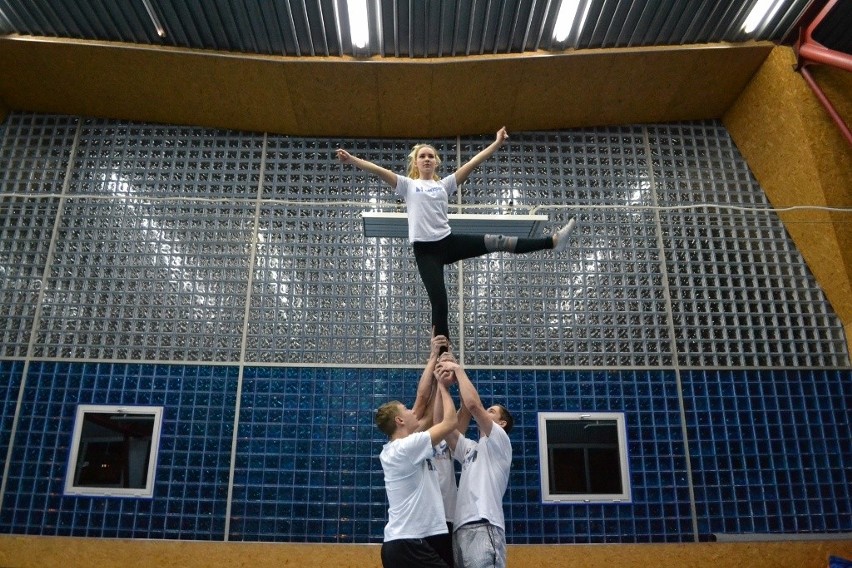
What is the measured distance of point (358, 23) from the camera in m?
5.40

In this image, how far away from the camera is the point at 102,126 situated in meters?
6.37

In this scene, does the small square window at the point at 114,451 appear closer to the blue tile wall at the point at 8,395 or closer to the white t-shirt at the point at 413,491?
the blue tile wall at the point at 8,395

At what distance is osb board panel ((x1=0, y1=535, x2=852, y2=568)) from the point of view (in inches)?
193

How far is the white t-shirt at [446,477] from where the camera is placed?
10.1ft

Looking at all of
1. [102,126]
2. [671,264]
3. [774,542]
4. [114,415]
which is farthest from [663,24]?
[114,415]

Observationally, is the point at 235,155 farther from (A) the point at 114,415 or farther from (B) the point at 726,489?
(B) the point at 726,489

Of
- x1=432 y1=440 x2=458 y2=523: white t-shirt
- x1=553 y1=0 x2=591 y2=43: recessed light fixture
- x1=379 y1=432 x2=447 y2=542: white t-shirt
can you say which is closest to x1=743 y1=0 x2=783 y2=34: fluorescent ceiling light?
x1=553 y1=0 x2=591 y2=43: recessed light fixture

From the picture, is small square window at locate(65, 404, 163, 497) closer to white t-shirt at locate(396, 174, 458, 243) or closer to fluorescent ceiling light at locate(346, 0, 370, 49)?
white t-shirt at locate(396, 174, 458, 243)

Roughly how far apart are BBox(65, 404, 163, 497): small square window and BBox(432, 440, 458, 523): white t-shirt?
10.5 feet

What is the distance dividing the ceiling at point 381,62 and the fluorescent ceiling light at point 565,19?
4cm

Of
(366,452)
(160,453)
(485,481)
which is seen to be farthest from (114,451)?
(485,481)

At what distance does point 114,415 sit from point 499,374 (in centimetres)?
337

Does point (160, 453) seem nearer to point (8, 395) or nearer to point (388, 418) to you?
point (8, 395)

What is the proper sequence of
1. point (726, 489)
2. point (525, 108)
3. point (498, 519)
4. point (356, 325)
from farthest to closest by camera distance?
point (525, 108) → point (356, 325) → point (726, 489) → point (498, 519)
